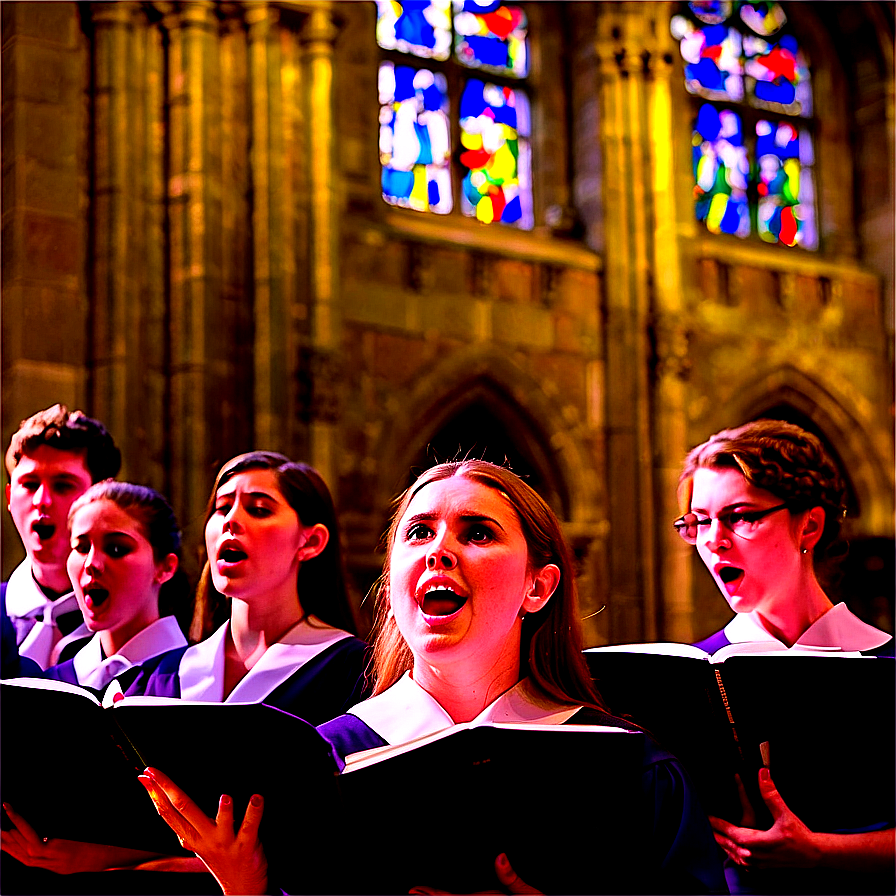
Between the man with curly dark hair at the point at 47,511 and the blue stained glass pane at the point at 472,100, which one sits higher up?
the blue stained glass pane at the point at 472,100

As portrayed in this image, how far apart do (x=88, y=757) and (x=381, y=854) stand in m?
0.76

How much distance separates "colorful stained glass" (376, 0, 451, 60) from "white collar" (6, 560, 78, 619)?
7850 mm

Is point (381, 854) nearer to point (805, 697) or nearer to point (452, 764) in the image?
point (452, 764)

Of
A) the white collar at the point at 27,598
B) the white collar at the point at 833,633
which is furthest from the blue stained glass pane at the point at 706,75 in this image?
the white collar at the point at 833,633

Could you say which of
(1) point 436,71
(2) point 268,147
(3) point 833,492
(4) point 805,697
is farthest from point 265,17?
(4) point 805,697

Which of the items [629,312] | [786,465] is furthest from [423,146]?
[786,465]

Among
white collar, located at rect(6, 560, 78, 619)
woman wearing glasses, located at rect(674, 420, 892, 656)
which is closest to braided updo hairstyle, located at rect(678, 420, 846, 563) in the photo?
woman wearing glasses, located at rect(674, 420, 892, 656)

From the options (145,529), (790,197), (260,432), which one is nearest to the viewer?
(145,529)

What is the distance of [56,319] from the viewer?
7.86 m

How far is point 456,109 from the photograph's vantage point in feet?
37.3

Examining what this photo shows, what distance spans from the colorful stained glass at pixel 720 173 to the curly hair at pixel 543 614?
10.2 meters

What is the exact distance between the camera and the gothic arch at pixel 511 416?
10.4 metres

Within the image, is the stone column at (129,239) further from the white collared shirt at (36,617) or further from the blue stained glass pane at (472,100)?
the white collared shirt at (36,617)

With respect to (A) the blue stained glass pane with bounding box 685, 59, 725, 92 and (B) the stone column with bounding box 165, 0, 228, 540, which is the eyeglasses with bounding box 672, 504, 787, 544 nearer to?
(B) the stone column with bounding box 165, 0, 228, 540
